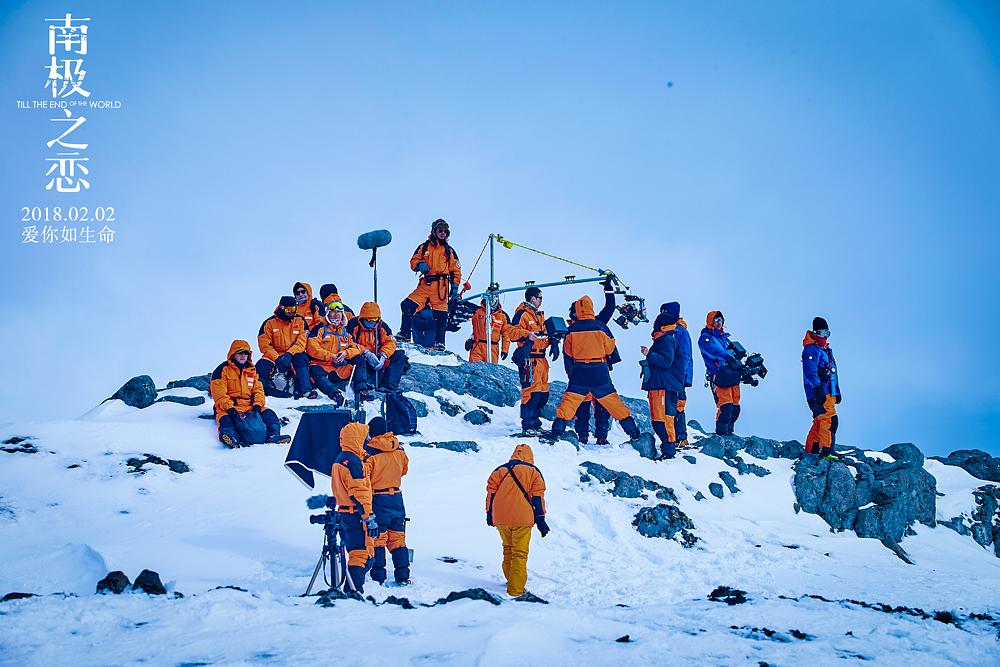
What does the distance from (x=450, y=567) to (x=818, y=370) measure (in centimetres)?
830

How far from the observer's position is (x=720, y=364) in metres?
13.8

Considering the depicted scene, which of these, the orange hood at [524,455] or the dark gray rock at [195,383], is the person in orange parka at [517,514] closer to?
the orange hood at [524,455]

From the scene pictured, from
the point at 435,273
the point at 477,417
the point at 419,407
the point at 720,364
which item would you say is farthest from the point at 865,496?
the point at 435,273

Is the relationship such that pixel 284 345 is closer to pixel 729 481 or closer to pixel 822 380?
pixel 729 481

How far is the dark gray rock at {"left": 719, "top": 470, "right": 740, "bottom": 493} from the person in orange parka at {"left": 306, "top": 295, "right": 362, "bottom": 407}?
6.28 metres

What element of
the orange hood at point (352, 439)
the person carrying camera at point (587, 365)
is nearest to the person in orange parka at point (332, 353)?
the person carrying camera at point (587, 365)

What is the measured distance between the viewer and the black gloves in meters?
13.1

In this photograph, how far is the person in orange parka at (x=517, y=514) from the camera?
7.70 m

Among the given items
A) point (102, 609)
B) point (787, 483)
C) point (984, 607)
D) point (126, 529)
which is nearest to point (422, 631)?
point (102, 609)

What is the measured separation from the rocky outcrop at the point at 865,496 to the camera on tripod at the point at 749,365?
1699mm

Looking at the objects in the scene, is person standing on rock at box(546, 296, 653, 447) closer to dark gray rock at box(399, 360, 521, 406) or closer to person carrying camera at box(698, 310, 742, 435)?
person carrying camera at box(698, 310, 742, 435)

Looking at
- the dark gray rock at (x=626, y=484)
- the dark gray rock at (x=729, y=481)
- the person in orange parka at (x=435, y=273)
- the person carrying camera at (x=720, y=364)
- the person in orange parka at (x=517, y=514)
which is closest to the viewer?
the person in orange parka at (x=517, y=514)

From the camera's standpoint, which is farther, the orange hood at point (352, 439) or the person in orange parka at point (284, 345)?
the person in orange parka at point (284, 345)

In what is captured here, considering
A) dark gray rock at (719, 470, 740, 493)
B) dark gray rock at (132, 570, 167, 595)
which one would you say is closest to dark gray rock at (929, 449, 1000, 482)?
dark gray rock at (719, 470, 740, 493)
